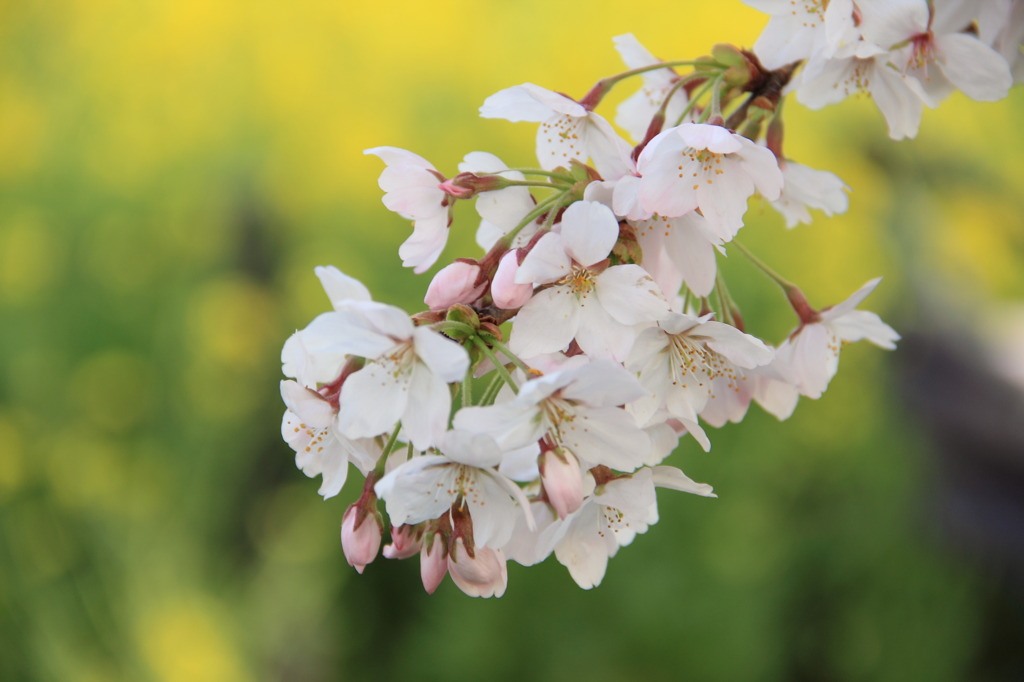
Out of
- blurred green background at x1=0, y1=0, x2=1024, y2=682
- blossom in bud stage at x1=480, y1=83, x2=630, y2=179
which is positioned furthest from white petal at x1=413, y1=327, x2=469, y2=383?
blurred green background at x1=0, y1=0, x2=1024, y2=682

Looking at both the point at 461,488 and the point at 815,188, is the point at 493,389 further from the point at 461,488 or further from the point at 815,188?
the point at 815,188

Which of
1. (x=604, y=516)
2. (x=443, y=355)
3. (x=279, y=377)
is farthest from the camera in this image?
(x=279, y=377)

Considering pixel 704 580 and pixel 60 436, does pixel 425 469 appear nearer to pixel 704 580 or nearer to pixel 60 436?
pixel 704 580

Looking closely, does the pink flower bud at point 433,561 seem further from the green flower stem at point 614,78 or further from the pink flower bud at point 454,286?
the green flower stem at point 614,78

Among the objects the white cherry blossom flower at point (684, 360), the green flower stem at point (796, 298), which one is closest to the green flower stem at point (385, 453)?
the white cherry blossom flower at point (684, 360)

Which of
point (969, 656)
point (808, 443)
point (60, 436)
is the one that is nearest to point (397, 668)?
point (60, 436)

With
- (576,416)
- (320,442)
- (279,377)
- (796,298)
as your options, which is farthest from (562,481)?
(279,377)
